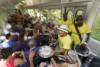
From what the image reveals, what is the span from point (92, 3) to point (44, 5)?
39 centimetres

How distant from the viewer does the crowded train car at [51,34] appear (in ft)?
7.28

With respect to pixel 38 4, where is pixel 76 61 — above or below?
below

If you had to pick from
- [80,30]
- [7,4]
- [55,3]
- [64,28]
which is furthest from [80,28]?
[7,4]

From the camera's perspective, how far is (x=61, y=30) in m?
2.23

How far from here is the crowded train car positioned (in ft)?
7.28

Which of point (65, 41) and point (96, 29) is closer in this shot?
point (65, 41)

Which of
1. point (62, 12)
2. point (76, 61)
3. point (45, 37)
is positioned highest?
point (62, 12)

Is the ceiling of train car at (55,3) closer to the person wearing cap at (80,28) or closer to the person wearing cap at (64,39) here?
the person wearing cap at (80,28)

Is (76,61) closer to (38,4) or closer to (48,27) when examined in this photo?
(48,27)

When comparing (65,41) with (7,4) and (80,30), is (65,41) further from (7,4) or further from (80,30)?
(7,4)

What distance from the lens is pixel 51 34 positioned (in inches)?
90.4

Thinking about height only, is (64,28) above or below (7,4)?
below

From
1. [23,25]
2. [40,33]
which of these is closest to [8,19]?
[23,25]

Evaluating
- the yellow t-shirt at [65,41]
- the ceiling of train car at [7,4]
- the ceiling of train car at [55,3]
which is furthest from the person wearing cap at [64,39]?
the ceiling of train car at [7,4]
